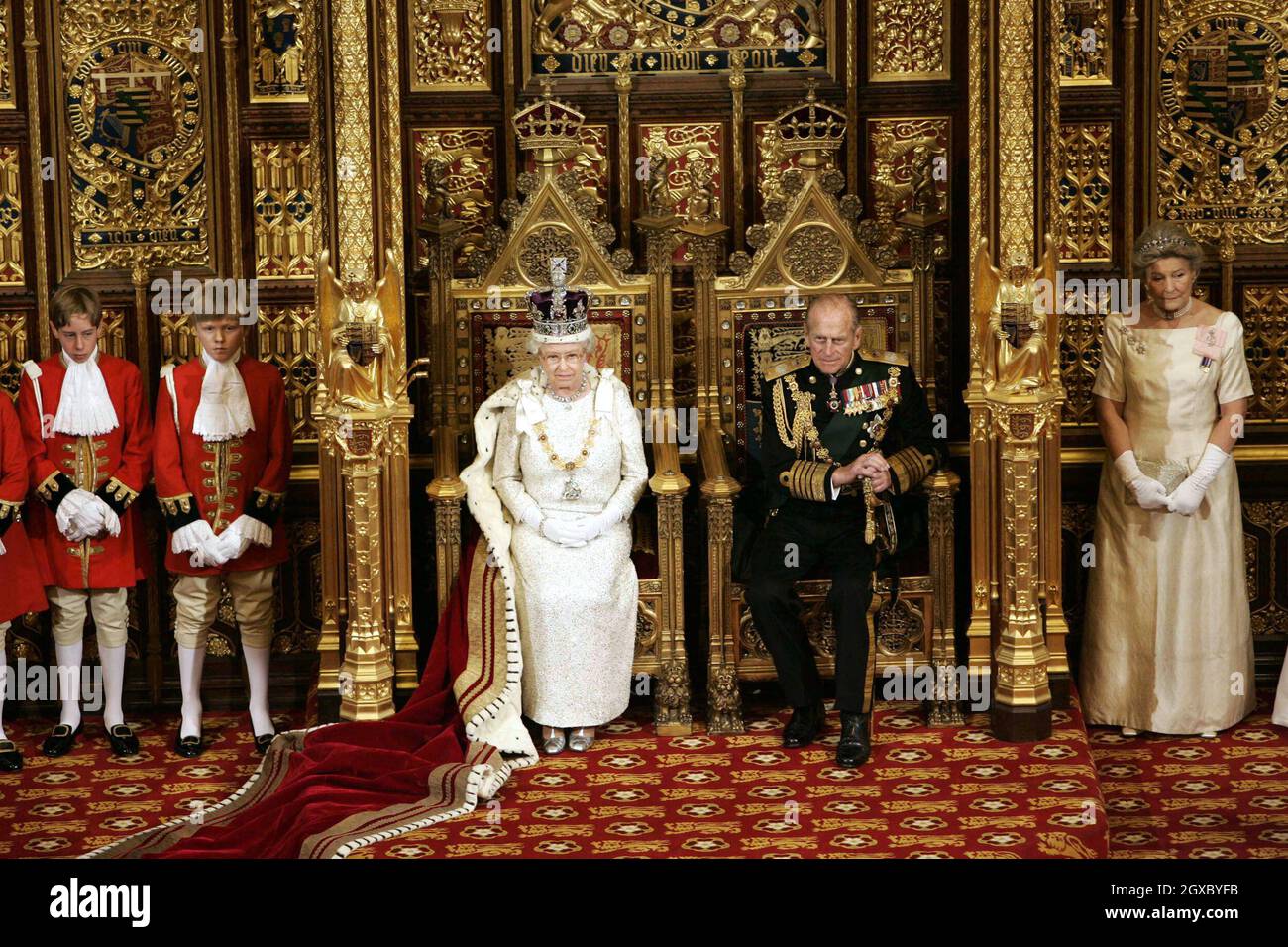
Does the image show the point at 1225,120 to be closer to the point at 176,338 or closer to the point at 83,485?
the point at 176,338

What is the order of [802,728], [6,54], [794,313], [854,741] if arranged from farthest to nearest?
[6,54] → [794,313] → [802,728] → [854,741]

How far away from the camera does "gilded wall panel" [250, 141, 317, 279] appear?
9.02m

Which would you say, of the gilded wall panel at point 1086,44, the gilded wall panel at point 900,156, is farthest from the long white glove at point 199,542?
the gilded wall panel at point 1086,44

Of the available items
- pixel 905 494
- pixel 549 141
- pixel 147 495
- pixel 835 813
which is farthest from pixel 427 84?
pixel 835 813

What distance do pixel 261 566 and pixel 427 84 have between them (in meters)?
2.09

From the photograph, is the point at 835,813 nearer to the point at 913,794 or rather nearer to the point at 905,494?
the point at 913,794

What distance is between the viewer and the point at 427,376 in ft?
28.5

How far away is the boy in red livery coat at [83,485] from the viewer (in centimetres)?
838

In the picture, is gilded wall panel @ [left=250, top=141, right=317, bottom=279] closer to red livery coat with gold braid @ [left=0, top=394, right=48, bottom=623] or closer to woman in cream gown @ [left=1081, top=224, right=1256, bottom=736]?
red livery coat with gold braid @ [left=0, top=394, right=48, bottom=623]

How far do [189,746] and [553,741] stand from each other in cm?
147

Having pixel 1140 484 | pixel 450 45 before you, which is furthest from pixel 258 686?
pixel 1140 484

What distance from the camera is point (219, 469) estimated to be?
8406mm

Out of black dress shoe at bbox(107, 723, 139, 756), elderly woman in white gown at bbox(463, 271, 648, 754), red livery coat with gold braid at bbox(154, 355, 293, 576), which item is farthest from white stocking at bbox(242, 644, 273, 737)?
elderly woman in white gown at bbox(463, 271, 648, 754)

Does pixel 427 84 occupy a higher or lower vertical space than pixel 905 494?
higher
